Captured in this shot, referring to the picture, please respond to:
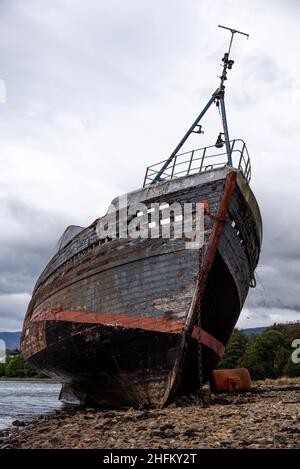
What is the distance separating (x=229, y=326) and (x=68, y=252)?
5188 mm

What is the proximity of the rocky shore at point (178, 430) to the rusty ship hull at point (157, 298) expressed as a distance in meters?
1.06

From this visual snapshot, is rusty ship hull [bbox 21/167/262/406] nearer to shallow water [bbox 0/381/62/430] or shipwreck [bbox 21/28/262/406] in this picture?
shipwreck [bbox 21/28/262/406]

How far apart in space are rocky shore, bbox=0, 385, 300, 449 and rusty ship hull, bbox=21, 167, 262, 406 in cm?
106

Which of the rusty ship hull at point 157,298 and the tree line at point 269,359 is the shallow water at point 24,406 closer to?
the rusty ship hull at point 157,298

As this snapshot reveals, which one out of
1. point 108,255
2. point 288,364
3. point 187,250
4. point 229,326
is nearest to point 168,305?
point 187,250

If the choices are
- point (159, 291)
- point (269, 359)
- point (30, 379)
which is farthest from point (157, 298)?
point (30, 379)

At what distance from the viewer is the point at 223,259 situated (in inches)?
467

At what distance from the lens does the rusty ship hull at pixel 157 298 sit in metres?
11.0

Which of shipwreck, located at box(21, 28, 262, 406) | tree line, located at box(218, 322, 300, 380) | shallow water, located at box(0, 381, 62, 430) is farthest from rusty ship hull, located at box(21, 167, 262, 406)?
tree line, located at box(218, 322, 300, 380)

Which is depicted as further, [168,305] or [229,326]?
[229,326]

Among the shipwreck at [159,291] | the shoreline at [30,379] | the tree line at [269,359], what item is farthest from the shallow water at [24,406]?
the shoreline at [30,379]

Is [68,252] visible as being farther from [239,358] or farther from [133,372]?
[239,358]

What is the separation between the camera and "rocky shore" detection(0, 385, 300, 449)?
674 cm

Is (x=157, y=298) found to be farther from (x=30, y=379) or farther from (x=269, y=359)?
(x=30, y=379)
